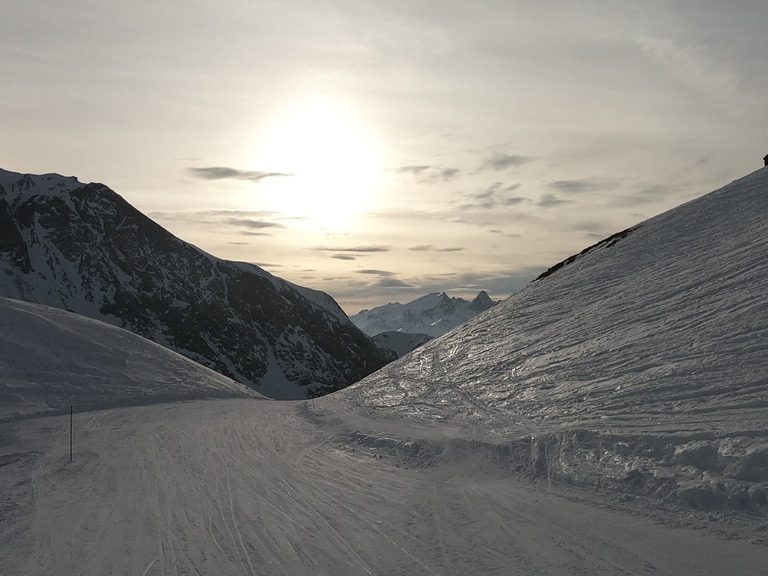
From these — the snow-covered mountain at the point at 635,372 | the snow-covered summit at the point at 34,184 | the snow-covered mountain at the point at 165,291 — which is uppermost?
the snow-covered summit at the point at 34,184

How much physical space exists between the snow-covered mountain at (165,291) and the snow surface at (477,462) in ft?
369

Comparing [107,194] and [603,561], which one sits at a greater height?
[107,194]

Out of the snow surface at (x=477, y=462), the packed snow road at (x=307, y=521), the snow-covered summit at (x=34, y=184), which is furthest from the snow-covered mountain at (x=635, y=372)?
the snow-covered summit at (x=34, y=184)

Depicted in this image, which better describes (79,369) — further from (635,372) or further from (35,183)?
(35,183)

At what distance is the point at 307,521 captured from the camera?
36.6 feet

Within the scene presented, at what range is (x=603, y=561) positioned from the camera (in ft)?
28.8

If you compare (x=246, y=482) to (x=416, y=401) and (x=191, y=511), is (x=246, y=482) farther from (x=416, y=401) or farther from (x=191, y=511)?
(x=416, y=401)

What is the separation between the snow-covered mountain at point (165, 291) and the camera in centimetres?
13912

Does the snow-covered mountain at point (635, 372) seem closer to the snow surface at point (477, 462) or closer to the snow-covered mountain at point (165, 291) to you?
the snow surface at point (477, 462)

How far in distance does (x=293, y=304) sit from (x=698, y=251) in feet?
499

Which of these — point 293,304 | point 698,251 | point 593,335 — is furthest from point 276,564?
point 293,304

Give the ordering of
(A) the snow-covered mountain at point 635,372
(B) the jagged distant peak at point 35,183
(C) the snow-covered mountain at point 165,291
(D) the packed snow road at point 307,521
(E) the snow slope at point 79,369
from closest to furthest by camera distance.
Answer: (D) the packed snow road at point 307,521
(A) the snow-covered mountain at point 635,372
(E) the snow slope at point 79,369
(C) the snow-covered mountain at point 165,291
(B) the jagged distant peak at point 35,183

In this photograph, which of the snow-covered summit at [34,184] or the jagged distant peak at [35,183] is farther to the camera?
the jagged distant peak at [35,183]

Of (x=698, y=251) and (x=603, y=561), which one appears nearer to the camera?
(x=603, y=561)
